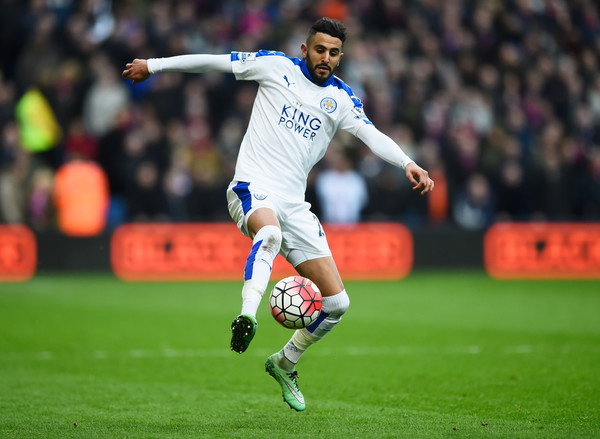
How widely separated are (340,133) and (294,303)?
1232cm

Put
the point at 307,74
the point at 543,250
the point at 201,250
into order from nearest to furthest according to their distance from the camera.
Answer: the point at 307,74, the point at 201,250, the point at 543,250

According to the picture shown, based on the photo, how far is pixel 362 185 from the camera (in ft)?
58.0

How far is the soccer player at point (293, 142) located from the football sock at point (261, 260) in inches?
11.2

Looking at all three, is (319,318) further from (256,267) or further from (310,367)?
(310,367)

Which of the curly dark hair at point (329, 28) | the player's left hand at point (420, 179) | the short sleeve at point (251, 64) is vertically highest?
the curly dark hair at point (329, 28)

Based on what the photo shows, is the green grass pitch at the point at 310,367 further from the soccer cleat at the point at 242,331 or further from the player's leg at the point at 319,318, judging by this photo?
the soccer cleat at the point at 242,331

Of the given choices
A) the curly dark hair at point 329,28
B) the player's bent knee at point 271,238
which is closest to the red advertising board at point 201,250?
the curly dark hair at point 329,28

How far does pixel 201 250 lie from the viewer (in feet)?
56.5

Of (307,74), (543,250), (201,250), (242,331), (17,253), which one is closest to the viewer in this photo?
(242,331)

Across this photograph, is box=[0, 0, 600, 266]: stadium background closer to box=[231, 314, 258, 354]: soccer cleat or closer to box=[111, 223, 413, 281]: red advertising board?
box=[111, 223, 413, 281]: red advertising board

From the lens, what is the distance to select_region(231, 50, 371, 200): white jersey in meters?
7.13

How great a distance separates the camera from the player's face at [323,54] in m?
7.09

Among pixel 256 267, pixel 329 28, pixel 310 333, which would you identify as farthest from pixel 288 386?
pixel 329 28

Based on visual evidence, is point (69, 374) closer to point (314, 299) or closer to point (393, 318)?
point (314, 299)
